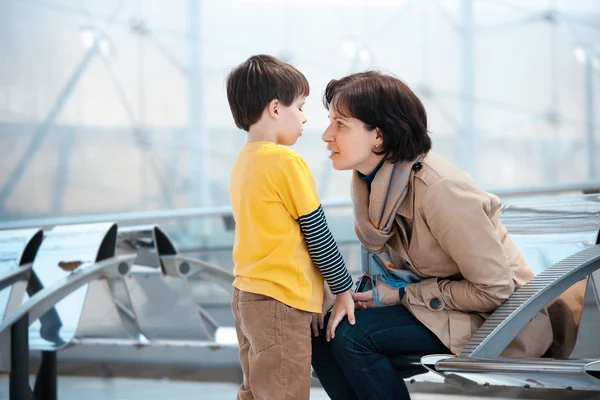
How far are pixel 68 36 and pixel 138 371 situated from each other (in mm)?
2775

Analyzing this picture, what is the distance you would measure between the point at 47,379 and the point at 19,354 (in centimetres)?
46

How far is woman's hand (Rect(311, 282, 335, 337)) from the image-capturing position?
187 cm

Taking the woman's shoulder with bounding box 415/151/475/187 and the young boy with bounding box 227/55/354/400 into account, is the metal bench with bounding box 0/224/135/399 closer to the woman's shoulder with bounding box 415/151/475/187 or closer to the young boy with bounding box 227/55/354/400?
the young boy with bounding box 227/55/354/400

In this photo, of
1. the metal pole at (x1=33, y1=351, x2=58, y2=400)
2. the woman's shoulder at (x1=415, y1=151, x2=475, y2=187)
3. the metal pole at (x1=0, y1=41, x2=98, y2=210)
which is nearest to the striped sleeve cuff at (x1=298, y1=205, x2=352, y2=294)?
the woman's shoulder at (x1=415, y1=151, x2=475, y2=187)

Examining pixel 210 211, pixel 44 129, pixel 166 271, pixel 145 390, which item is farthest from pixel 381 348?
pixel 44 129

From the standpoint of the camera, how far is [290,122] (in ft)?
6.25

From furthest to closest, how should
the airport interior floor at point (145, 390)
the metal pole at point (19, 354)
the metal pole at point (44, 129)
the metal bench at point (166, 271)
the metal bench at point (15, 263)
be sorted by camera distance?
the metal pole at point (44, 129), the airport interior floor at point (145, 390), the metal bench at point (166, 271), the metal bench at point (15, 263), the metal pole at point (19, 354)

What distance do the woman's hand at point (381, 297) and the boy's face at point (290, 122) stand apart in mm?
419

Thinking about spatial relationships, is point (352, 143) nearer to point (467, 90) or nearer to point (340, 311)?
point (340, 311)

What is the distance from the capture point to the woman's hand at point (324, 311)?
1873 millimetres

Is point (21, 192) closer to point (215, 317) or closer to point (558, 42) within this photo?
point (215, 317)

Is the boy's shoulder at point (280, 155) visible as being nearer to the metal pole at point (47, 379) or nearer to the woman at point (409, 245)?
the woman at point (409, 245)

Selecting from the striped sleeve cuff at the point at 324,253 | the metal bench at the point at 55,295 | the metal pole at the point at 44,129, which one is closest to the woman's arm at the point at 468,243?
the striped sleeve cuff at the point at 324,253

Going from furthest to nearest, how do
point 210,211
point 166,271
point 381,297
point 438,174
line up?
1. point 210,211
2. point 166,271
3. point 381,297
4. point 438,174
